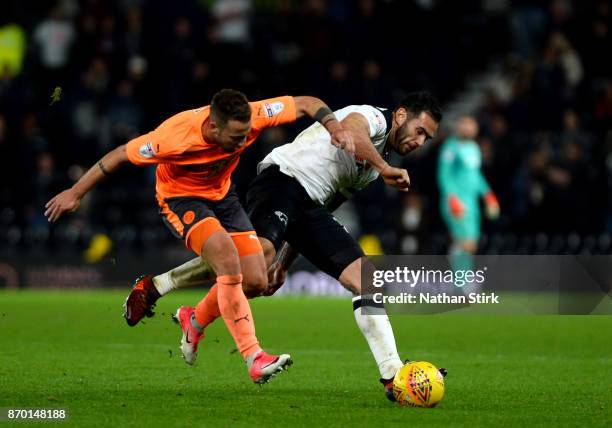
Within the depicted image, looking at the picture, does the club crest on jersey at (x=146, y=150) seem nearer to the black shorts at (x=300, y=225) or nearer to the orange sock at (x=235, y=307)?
the orange sock at (x=235, y=307)

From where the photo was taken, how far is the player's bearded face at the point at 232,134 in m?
7.85

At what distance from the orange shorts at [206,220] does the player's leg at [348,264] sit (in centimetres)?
34

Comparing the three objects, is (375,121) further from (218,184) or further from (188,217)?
(188,217)

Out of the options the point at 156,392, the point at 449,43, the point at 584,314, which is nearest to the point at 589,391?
the point at 156,392

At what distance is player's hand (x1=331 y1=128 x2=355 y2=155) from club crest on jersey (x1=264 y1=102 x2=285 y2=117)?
499mm

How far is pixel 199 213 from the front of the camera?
8281 mm

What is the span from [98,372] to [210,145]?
1990mm

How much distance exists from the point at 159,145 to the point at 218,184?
0.69 metres

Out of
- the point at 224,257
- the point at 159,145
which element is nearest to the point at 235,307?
the point at 224,257

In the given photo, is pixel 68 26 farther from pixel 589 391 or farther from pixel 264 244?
pixel 589 391

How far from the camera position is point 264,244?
8.55 metres

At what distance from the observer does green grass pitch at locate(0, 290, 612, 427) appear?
7168 mm

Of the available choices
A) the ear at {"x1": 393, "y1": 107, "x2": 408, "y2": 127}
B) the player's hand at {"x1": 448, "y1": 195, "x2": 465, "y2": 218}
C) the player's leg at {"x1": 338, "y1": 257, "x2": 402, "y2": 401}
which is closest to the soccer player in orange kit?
the ear at {"x1": 393, "y1": 107, "x2": 408, "y2": 127}

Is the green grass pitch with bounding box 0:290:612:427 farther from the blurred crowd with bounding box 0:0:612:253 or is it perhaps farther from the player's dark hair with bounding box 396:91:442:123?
the blurred crowd with bounding box 0:0:612:253
